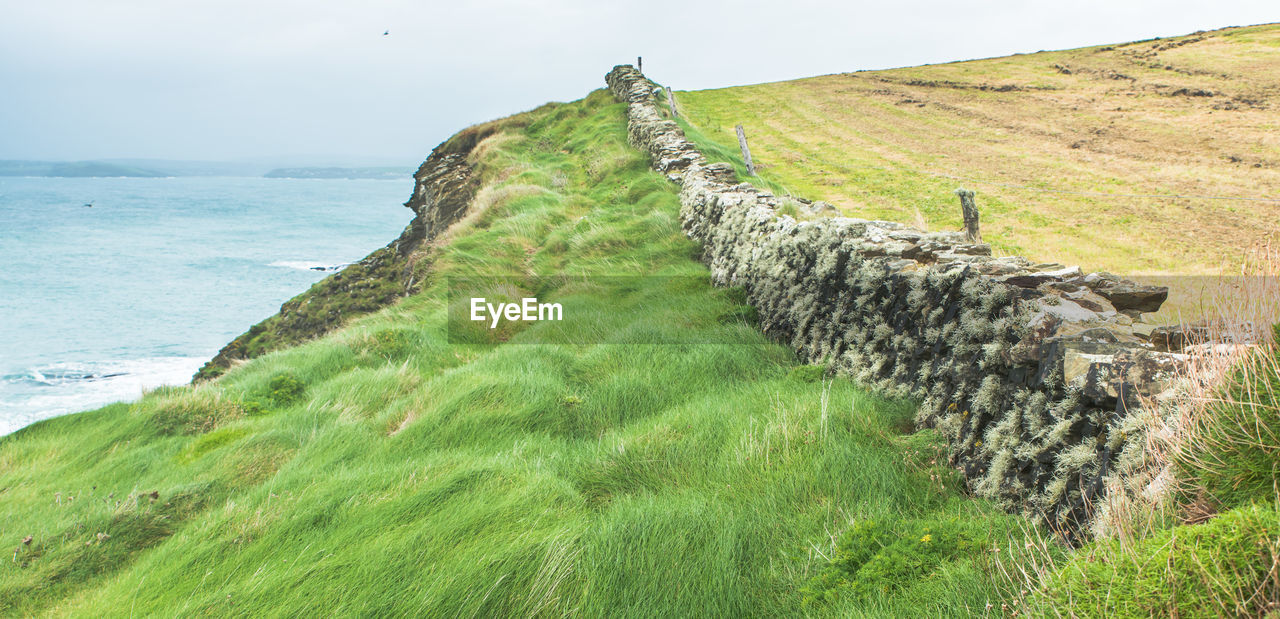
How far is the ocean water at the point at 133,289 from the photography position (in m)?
24.4

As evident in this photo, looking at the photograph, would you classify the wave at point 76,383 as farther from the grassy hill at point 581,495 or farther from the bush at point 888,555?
the bush at point 888,555

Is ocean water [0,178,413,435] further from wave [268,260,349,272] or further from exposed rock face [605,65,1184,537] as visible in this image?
exposed rock face [605,65,1184,537]

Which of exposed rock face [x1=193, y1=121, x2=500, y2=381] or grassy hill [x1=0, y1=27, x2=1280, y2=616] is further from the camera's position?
exposed rock face [x1=193, y1=121, x2=500, y2=381]

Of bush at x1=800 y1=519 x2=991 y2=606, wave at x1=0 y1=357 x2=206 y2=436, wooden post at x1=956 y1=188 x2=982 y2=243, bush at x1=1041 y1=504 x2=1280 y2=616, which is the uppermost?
wooden post at x1=956 y1=188 x2=982 y2=243

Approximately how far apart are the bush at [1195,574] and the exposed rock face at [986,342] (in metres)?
1.00

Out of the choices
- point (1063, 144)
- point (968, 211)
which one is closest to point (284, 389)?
point (968, 211)

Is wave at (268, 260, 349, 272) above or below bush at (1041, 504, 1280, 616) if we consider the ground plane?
below

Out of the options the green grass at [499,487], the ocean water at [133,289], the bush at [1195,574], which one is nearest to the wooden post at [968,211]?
the green grass at [499,487]

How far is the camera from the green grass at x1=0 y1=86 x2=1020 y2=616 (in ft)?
10.3

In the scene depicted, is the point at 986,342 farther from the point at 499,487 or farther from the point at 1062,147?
the point at 1062,147

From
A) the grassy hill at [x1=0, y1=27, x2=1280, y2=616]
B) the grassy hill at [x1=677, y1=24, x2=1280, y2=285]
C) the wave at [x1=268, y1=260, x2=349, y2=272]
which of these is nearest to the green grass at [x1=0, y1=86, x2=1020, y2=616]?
the grassy hill at [x1=0, y1=27, x2=1280, y2=616]

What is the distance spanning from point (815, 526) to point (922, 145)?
89.3 feet

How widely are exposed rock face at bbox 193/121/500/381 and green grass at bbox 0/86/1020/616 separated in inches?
290

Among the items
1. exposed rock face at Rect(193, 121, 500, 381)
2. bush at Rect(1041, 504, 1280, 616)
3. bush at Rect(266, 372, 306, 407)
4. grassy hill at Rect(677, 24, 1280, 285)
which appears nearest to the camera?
bush at Rect(1041, 504, 1280, 616)
